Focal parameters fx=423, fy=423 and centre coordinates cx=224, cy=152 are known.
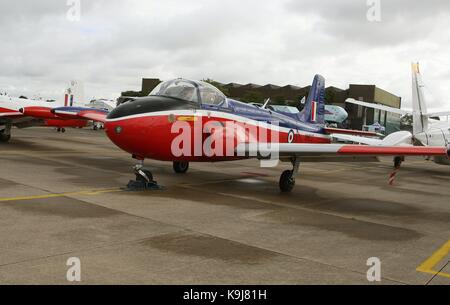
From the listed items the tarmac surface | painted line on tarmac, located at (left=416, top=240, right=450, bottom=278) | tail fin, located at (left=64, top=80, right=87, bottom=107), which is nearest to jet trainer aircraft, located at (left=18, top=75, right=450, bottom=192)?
the tarmac surface

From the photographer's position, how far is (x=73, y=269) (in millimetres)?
4344

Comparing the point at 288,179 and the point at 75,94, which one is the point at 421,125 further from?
the point at 75,94

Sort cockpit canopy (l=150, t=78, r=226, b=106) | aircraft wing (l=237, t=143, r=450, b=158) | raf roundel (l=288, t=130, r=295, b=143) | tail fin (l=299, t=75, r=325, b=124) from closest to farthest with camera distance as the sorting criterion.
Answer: aircraft wing (l=237, t=143, r=450, b=158) < cockpit canopy (l=150, t=78, r=226, b=106) < raf roundel (l=288, t=130, r=295, b=143) < tail fin (l=299, t=75, r=325, b=124)

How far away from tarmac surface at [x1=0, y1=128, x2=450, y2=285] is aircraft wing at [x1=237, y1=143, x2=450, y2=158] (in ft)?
3.51

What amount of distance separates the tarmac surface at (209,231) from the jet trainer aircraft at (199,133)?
941mm

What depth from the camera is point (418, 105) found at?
20719mm

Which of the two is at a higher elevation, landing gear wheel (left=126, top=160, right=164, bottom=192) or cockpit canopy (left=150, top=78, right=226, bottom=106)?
cockpit canopy (left=150, top=78, right=226, bottom=106)

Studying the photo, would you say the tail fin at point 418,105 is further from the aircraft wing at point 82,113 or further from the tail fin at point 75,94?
the tail fin at point 75,94

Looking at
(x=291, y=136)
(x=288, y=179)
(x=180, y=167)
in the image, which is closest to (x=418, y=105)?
(x=291, y=136)

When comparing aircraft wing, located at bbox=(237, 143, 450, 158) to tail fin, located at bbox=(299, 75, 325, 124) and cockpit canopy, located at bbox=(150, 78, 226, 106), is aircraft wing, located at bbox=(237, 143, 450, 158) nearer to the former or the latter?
cockpit canopy, located at bbox=(150, 78, 226, 106)

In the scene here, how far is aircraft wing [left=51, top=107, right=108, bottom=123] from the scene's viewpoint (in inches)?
571
